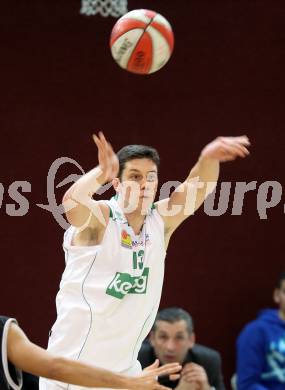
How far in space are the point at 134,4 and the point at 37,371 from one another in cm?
494

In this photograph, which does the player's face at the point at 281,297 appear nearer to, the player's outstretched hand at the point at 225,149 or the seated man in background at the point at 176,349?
the seated man in background at the point at 176,349

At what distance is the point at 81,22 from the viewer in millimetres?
8133

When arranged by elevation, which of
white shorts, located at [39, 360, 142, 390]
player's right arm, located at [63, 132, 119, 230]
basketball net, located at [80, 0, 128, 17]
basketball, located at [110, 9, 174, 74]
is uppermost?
basketball net, located at [80, 0, 128, 17]

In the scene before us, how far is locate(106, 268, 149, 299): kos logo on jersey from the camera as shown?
16.9 feet

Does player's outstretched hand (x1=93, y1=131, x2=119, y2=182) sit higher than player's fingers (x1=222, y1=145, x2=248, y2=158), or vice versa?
player's fingers (x1=222, y1=145, x2=248, y2=158)

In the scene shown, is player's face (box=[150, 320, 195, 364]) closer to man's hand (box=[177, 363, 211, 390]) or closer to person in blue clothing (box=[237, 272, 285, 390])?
man's hand (box=[177, 363, 211, 390])

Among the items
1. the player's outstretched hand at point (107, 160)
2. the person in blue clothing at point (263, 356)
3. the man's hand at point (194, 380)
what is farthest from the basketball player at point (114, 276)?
the person in blue clothing at point (263, 356)

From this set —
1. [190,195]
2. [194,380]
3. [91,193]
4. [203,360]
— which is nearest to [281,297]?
[203,360]

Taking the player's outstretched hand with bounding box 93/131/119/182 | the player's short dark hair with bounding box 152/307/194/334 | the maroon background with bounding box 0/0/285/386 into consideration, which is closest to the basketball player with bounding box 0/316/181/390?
the player's outstretched hand with bounding box 93/131/119/182

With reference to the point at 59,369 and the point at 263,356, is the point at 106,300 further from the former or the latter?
the point at 263,356

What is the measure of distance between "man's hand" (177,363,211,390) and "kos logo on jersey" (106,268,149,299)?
120cm

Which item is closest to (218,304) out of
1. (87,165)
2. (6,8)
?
(87,165)

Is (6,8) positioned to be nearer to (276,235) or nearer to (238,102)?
(238,102)

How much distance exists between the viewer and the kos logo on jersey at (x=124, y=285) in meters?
5.16
